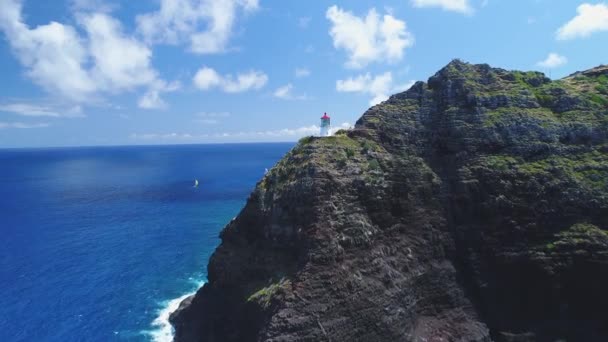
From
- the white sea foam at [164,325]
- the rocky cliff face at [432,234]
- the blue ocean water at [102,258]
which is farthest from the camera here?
the blue ocean water at [102,258]

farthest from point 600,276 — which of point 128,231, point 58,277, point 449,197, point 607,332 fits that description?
point 128,231

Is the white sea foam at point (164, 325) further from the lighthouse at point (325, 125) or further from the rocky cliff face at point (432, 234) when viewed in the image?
the lighthouse at point (325, 125)

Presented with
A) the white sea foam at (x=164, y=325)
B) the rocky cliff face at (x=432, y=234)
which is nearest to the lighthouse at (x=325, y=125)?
the rocky cliff face at (x=432, y=234)

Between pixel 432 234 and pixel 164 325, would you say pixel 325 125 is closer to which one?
pixel 432 234

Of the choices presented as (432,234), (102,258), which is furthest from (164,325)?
(432,234)

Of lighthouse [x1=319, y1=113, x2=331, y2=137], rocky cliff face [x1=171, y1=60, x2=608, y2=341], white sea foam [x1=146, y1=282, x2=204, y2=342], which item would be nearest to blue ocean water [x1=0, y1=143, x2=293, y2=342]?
white sea foam [x1=146, y1=282, x2=204, y2=342]

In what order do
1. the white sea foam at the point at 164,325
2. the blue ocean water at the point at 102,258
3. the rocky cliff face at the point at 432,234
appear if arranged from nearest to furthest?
the rocky cliff face at the point at 432,234
the white sea foam at the point at 164,325
the blue ocean water at the point at 102,258

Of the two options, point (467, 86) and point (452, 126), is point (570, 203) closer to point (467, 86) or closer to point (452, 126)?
point (452, 126)
